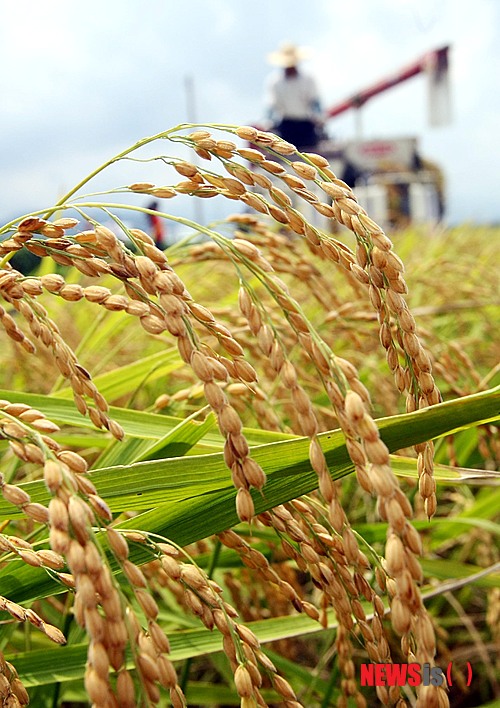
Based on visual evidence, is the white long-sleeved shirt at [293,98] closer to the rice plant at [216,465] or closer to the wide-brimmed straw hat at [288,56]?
the wide-brimmed straw hat at [288,56]

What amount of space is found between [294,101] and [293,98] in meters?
0.06

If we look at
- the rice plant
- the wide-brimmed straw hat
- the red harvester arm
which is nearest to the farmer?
the wide-brimmed straw hat

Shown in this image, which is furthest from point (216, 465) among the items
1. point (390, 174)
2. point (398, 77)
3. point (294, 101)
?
point (398, 77)

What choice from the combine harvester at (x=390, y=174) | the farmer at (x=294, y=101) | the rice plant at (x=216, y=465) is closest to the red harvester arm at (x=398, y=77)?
the combine harvester at (x=390, y=174)

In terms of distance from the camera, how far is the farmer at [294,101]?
525 inches

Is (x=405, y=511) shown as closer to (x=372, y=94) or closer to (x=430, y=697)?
(x=430, y=697)

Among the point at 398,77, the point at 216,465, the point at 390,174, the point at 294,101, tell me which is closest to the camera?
the point at 216,465

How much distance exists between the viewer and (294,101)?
528 inches

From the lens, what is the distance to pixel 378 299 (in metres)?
0.51

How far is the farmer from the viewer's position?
43.8ft

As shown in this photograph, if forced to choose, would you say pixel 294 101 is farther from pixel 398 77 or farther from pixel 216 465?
pixel 216 465

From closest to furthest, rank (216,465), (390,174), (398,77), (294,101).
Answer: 1. (216,465)
2. (294,101)
3. (390,174)
4. (398,77)

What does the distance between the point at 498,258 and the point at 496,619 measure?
131 inches

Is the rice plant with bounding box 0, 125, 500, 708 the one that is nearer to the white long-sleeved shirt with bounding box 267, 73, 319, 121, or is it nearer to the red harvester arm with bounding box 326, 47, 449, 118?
the white long-sleeved shirt with bounding box 267, 73, 319, 121
